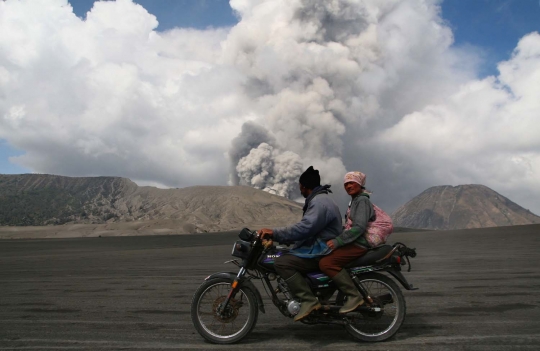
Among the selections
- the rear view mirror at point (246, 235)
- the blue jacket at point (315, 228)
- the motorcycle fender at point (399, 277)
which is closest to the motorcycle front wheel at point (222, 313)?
the rear view mirror at point (246, 235)

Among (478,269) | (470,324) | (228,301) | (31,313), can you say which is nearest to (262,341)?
(228,301)

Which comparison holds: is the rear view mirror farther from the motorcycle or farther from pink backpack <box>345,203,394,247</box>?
pink backpack <box>345,203,394,247</box>

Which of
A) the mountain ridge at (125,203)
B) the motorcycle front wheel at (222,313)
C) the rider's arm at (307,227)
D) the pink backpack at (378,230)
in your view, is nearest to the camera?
the rider's arm at (307,227)

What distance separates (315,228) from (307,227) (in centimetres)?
10

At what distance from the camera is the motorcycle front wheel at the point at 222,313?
5547 millimetres

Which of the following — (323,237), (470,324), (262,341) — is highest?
(323,237)

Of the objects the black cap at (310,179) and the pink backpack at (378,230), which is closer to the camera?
the pink backpack at (378,230)

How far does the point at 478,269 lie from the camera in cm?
1284

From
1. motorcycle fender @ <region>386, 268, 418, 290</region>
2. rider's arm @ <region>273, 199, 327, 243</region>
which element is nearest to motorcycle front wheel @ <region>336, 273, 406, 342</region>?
motorcycle fender @ <region>386, 268, 418, 290</region>

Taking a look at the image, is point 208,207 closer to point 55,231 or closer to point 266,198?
point 266,198

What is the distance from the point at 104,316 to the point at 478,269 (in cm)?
981

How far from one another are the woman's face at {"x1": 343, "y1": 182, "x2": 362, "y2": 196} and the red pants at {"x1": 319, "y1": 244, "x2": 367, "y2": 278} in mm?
611

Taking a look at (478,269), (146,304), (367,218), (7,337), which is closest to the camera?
(367,218)

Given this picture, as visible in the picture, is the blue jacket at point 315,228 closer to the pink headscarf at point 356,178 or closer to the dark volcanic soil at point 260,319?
the pink headscarf at point 356,178
